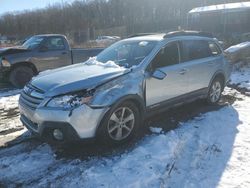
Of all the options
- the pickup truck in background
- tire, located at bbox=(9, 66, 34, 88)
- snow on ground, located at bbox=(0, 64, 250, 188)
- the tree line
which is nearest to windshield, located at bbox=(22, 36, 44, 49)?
the pickup truck in background

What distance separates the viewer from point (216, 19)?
940 inches

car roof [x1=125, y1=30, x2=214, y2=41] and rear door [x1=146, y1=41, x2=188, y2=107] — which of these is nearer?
rear door [x1=146, y1=41, x2=188, y2=107]

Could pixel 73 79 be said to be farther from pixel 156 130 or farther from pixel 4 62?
pixel 4 62

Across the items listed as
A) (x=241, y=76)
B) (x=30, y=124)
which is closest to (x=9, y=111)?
(x=30, y=124)

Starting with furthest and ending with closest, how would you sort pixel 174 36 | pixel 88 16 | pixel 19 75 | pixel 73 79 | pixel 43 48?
pixel 88 16 < pixel 43 48 < pixel 19 75 < pixel 174 36 < pixel 73 79

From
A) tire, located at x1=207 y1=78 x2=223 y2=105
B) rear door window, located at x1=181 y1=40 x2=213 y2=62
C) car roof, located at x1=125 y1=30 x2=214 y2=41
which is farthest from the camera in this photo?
tire, located at x1=207 y1=78 x2=223 y2=105

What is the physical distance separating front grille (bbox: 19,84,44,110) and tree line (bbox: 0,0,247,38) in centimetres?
5782

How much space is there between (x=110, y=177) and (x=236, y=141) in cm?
230

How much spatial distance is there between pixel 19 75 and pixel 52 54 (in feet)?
4.42

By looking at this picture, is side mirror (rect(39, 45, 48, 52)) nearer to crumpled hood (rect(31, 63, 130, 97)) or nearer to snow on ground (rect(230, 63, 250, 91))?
crumpled hood (rect(31, 63, 130, 97))

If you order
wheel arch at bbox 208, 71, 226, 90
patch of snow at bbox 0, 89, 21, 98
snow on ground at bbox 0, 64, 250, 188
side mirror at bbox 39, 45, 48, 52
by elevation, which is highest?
side mirror at bbox 39, 45, 48, 52

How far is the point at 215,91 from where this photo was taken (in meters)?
7.03

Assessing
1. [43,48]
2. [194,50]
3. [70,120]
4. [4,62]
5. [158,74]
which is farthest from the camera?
[43,48]

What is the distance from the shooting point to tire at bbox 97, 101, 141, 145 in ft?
14.5
